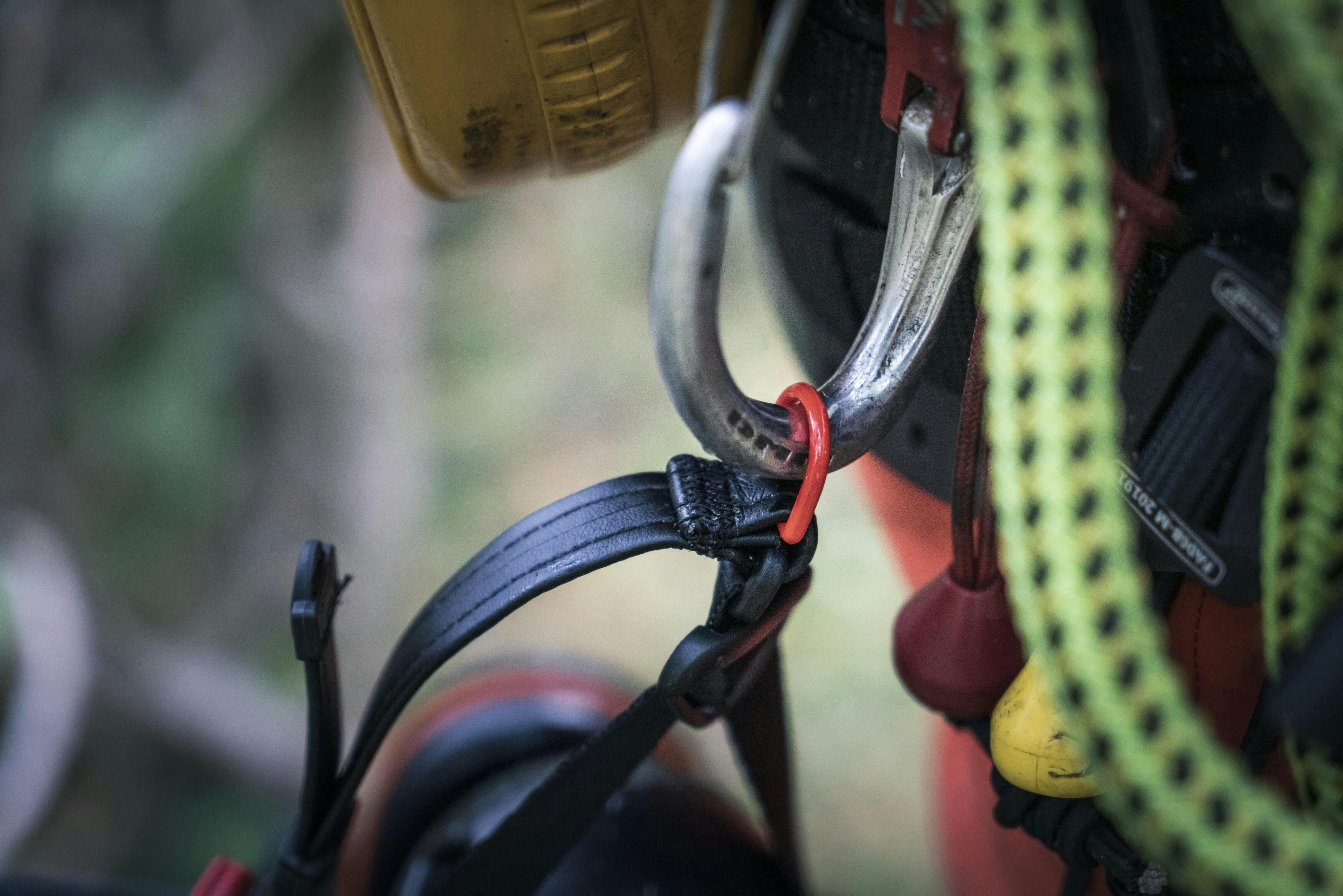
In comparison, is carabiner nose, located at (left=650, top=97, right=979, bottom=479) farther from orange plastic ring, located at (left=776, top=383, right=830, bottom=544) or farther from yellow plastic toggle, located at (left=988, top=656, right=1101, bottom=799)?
yellow plastic toggle, located at (left=988, top=656, right=1101, bottom=799)

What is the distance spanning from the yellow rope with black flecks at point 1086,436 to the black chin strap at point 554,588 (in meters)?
0.12

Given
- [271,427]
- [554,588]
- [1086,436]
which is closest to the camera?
[1086,436]

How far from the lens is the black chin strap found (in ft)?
1.35

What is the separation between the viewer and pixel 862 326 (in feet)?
1.38

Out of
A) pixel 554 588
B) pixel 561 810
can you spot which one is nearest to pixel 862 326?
pixel 554 588

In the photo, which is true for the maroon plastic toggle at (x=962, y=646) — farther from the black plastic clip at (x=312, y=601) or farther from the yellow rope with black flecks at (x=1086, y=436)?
the black plastic clip at (x=312, y=601)

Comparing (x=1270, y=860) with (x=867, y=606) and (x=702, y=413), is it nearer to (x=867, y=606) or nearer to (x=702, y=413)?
(x=702, y=413)

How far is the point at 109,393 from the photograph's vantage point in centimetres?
156

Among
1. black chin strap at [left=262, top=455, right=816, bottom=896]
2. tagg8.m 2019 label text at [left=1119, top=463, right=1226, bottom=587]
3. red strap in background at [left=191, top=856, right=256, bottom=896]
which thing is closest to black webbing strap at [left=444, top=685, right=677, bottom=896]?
black chin strap at [left=262, top=455, right=816, bottom=896]

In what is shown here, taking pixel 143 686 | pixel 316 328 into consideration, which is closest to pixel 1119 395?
pixel 143 686

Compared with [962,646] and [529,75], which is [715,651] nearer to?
[962,646]

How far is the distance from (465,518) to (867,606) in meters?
0.61

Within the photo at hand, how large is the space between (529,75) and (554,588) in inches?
8.7

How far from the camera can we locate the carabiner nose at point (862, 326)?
0.33 metres
